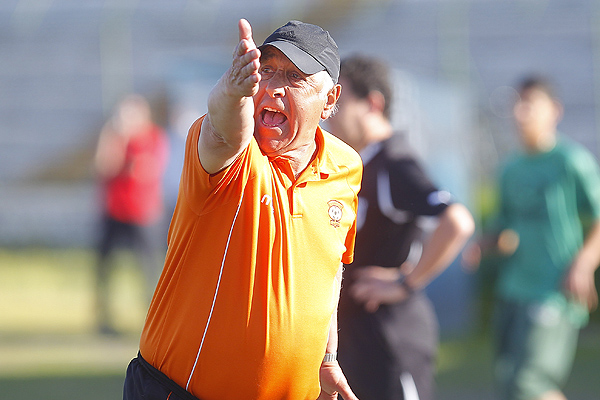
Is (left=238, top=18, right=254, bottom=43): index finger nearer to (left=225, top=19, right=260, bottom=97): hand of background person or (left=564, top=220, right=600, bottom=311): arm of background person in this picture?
(left=225, top=19, right=260, bottom=97): hand of background person

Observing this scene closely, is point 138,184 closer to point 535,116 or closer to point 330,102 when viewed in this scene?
point 535,116

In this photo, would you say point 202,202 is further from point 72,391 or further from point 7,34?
point 7,34

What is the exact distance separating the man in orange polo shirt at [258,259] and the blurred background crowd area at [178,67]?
7094 mm

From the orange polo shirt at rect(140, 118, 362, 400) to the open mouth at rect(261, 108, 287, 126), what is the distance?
0.35 feet

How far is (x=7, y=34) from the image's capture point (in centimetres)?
1353

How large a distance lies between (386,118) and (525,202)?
5.71 ft

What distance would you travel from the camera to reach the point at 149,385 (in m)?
2.40

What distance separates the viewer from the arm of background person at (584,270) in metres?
4.75

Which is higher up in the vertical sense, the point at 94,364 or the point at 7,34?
the point at 7,34

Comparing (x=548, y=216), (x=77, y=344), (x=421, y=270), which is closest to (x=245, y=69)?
(x=421, y=270)

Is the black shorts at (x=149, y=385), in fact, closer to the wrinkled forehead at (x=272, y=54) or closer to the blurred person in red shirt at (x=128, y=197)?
the wrinkled forehead at (x=272, y=54)

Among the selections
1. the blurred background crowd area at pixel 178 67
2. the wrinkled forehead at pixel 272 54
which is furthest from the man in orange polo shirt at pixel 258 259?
the blurred background crowd area at pixel 178 67

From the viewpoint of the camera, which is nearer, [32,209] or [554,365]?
[554,365]

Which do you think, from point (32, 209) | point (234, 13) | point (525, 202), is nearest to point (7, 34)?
point (32, 209)
